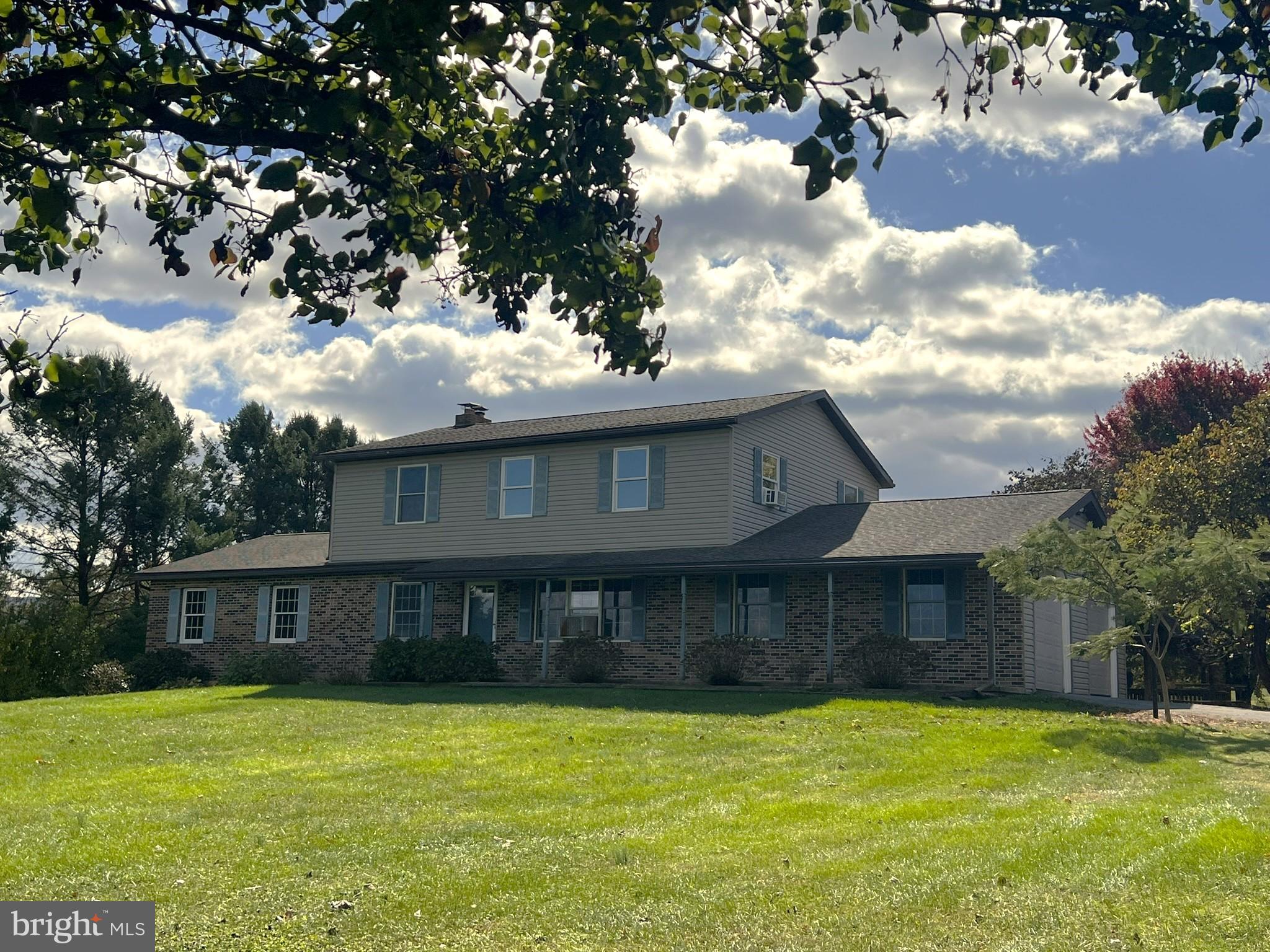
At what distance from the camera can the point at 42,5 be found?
688cm

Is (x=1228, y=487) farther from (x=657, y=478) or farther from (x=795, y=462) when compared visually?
(x=657, y=478)

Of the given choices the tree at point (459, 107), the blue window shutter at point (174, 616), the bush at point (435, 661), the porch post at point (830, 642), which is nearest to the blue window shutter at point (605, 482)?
the bush at point (435, 661)

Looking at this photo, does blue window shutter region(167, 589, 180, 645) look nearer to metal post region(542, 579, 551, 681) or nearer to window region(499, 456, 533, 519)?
window region(499, 456, 533, 519)

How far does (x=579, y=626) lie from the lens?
2842 centimetres

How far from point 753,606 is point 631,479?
4.20 meters

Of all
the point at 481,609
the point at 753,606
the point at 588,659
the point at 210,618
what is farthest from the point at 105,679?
the point at 753,606

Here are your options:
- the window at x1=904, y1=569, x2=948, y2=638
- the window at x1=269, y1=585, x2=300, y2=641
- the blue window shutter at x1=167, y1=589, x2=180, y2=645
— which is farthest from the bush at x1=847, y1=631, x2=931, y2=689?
the blue window shutter at x1=167, y1=589, x2=180, y2=645

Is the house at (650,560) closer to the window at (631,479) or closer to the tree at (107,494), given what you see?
the window at (631,479)

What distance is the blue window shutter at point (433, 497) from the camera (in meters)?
31.3

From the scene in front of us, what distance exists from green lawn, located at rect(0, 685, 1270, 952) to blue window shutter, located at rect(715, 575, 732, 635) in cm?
817

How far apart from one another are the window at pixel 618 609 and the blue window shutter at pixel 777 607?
319 centimetres

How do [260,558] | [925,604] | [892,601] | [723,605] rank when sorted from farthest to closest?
[260,558] → [723,605] → [892,601] → [925,604]

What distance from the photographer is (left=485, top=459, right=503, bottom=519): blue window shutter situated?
99.9 feet

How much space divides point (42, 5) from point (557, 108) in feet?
9.23
